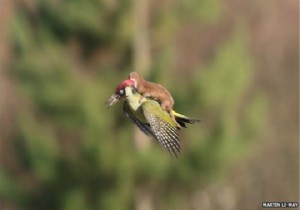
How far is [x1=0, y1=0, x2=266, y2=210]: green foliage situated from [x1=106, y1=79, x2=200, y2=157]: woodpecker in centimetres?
641

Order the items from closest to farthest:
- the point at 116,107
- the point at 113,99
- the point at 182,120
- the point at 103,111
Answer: the point at 113,99 → the point at 182,120 → the point at 116,107 → the point at 103,111

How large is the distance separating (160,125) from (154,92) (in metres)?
0.06

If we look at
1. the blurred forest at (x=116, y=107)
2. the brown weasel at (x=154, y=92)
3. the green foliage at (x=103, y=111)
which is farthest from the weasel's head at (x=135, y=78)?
the green foliage at (x=103, y=111)

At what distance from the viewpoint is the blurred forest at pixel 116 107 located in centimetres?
846

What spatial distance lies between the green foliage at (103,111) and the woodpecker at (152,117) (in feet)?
21.0

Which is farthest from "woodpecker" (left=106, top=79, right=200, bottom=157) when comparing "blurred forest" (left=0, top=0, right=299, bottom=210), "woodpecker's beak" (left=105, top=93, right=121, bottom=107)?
"blurred forest" (left=0, top=0, right=299, bottom=210)

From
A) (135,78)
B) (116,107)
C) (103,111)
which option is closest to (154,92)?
(135,78)

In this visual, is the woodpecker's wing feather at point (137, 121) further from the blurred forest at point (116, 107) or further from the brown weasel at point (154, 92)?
the blurred forest at point (116, 107)

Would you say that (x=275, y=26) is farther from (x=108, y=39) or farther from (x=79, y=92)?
(x=79, y=92)

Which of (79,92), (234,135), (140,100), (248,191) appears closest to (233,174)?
(248,191)

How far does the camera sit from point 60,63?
28.3 ft

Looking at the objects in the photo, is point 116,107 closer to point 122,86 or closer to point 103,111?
point 103,111

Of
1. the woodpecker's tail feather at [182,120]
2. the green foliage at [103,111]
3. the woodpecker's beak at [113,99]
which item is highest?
the green foliage at [103,111]

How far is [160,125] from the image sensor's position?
138 cm
